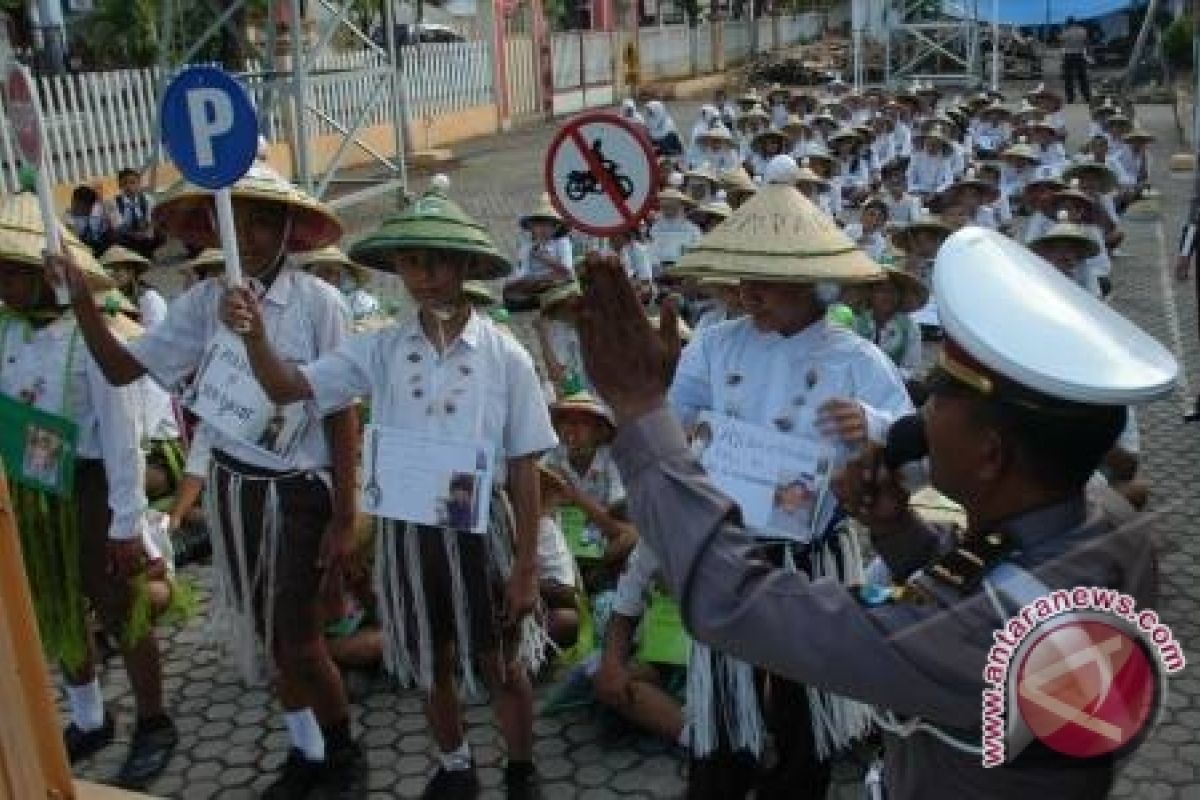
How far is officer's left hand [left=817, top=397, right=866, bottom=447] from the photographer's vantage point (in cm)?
261

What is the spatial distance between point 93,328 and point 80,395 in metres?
0.41

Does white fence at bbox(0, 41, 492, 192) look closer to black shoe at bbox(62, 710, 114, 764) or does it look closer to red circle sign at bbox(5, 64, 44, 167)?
black shoe at bbox(62, 710, 114, 764)

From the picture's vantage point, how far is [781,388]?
2.99 metres

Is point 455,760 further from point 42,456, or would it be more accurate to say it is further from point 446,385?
point 42,456

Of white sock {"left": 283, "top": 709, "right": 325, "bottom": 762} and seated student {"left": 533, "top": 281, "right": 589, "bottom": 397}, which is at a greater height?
seated student {"left": 533, "top": 281, "right": 589, "bottom": 397}

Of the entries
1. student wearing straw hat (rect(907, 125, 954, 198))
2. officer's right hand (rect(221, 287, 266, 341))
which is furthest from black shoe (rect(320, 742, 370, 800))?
student wearing straw hat (rect(907, 125, 954, 198))

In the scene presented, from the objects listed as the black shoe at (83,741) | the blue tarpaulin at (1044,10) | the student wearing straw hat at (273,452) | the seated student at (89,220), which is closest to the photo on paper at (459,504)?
the student wearing straw hat at (273,452)

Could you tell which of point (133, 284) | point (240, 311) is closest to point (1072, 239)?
point (240, 311)

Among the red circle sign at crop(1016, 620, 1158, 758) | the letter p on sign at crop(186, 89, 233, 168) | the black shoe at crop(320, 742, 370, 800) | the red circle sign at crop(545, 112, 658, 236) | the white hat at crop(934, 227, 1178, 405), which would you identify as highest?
the letter p on sign at crop(186, 89, 233, 168)

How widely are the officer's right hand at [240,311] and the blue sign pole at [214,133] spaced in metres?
0.03

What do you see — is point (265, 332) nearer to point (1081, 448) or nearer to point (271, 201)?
point (271, 201)

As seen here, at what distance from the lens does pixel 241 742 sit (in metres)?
4.30

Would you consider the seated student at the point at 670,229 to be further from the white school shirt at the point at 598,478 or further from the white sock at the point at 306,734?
the white sock at the point at 306,734

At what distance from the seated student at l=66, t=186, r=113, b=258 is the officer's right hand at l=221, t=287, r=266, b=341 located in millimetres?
8395
